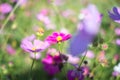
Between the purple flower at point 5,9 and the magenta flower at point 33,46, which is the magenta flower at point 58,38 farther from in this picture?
the purple flower at point 5,9

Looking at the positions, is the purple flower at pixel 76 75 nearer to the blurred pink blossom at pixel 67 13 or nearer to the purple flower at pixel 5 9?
the purple flower at pixel 5 9

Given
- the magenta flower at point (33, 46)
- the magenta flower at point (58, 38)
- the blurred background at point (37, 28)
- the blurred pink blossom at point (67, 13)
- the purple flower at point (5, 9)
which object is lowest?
the blurred pink blossom at point (67, 13)

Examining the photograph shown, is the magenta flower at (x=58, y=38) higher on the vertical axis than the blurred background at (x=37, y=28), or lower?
higher

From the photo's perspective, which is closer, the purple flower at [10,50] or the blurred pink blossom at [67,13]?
the purple flower at [10,50]

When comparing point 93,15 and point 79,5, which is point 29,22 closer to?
point 79,5

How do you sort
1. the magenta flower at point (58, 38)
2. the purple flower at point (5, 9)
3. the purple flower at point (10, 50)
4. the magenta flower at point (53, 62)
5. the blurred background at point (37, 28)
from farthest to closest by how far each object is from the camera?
1. the purple flower at point (5, 9)
2. the purple flower at point (10, 50)
3. the blurred background at point (37, 28)
4. the magenta flower at point (53, 62)
5. the magenta flower at point (58, 38)

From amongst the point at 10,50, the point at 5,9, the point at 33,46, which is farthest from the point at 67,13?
the point at 33,46

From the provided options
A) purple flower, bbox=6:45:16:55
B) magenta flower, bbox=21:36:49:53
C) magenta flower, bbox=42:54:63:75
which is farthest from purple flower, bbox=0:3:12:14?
magenta flower, bbox=21:36:49:53

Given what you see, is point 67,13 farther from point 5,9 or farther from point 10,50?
point 10,50

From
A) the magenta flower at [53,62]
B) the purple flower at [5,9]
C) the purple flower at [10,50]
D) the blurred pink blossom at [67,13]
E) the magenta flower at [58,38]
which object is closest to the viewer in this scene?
the magenta flower at [58,38]

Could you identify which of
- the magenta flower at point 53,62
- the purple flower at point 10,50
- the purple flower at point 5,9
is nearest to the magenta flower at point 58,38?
the magenta flower at point 53,62
